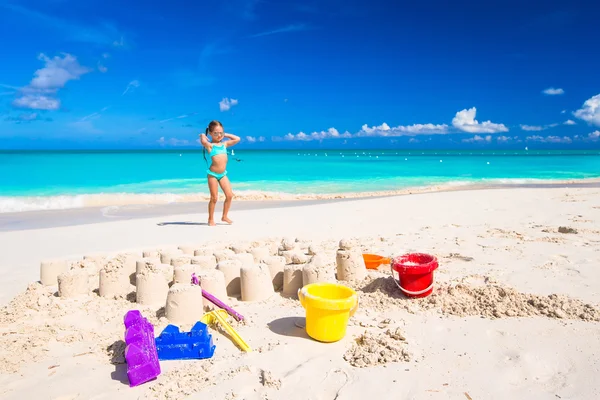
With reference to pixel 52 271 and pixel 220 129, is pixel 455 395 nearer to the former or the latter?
pixel 52 271

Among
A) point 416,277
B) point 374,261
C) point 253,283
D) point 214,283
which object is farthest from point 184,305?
point 374,261

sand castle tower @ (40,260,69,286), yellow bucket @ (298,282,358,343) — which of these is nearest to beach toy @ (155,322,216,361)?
yellow bucket @ (298,282,358,343)

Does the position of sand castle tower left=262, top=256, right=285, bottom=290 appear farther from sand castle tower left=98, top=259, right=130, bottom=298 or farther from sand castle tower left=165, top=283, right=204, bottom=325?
sand castle tower left=98, top=259, right=130, bottom=298

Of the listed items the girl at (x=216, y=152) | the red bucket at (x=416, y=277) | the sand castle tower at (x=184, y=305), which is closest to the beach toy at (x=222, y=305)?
the sand castle tower at (x=184, y=305)

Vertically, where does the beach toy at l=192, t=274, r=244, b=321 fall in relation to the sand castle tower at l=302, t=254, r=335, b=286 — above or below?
below

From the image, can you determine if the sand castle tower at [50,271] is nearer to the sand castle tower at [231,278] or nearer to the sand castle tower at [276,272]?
the sand castle tower at [231,278]

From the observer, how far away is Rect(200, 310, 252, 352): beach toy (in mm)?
2731

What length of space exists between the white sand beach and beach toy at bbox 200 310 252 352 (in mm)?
51

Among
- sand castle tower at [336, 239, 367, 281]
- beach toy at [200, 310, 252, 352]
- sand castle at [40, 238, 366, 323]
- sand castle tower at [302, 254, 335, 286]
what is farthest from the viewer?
sand castle tower at [336, 239, 367, 281]

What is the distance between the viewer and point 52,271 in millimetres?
4031

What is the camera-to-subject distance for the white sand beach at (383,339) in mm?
2291

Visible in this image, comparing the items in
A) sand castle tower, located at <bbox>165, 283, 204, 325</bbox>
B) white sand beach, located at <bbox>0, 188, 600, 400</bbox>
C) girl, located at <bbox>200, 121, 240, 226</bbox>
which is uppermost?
girl, located at <bbox>200, 121, 240, 226</bbox>

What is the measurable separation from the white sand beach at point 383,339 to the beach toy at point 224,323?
0.17 ft

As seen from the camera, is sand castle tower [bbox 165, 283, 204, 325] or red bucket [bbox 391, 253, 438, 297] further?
red bucket [bbox 391, 253, 438, 297]
